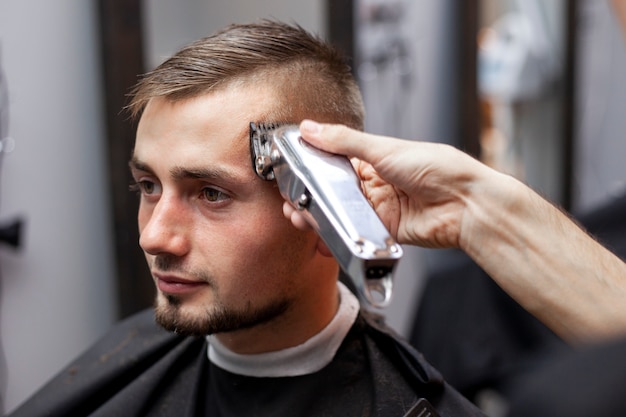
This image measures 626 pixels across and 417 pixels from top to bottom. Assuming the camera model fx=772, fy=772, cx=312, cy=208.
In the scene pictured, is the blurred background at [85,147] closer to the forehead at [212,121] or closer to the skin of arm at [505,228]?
the forehead at [212,121]

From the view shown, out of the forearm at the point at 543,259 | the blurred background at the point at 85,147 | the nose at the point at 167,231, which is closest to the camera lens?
the forearm at the point at 543,259

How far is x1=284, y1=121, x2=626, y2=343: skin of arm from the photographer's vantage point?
1.24 metres

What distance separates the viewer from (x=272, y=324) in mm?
1502

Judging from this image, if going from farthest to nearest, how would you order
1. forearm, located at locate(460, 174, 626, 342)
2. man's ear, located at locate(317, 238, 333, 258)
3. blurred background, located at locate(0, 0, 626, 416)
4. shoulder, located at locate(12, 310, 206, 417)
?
blurred background, located at locate(0, 0, 626, 416), shoulder, located at locate(12, 310, 206, 417), man's ear, located at locate(317, 238, 333, 258), forearm, located at locate(460, 174, 626, 342)

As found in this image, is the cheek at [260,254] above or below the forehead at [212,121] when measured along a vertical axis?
below

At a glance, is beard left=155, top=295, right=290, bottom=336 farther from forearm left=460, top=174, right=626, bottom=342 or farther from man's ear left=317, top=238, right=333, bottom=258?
forearm left=460, top=174, right=626, bottom=342

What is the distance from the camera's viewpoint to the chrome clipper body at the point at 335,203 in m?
1.05

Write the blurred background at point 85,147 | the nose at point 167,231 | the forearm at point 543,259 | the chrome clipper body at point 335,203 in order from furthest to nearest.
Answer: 1. the blurred background at point 85,147
2. the nose at point 167,231
3. the forearm at point 543,259
4. the chrome clipper body at point 335,203

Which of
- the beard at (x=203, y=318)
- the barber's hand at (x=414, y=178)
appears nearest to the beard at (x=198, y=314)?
the beard at (x=203, y=318)

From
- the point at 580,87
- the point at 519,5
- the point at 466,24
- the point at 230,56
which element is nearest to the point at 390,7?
the point at 466,24

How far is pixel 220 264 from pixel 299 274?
0.17 m

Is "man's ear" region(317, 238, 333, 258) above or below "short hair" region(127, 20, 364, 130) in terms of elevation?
below

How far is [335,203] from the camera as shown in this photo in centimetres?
111

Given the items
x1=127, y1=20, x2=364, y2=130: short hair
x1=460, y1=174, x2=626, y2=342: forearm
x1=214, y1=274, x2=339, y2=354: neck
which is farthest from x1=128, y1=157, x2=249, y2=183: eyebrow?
x1=460, y1=174, x2=626, y2=342: forearm
